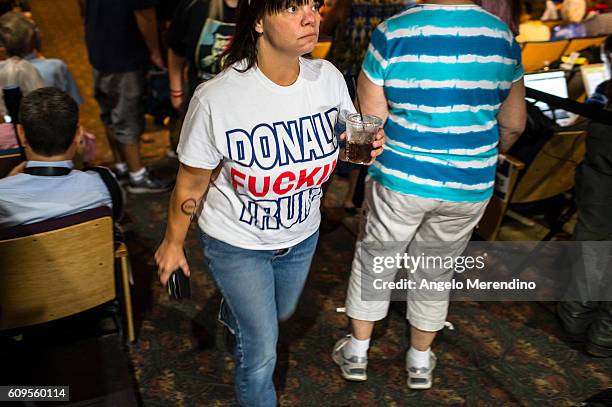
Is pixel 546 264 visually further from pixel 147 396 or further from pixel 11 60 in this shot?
pixel 11 60

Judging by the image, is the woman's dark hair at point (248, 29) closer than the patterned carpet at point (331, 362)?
Yes

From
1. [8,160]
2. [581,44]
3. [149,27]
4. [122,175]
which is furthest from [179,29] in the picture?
[581,44]

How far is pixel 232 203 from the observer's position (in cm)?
165

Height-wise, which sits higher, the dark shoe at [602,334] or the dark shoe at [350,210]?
the dark shoe at [602,334]

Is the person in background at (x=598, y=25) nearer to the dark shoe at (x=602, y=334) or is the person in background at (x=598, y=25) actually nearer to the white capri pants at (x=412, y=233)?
the dark shoe at (x=602, y=334)

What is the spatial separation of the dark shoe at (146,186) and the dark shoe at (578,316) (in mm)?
2549

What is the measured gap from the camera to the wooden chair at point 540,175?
2984 mm

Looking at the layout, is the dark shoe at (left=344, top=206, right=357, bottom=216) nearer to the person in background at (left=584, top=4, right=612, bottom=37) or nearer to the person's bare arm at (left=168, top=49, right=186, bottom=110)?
the person's bare arm at (left=168, top=49, right=186, bottom=110)

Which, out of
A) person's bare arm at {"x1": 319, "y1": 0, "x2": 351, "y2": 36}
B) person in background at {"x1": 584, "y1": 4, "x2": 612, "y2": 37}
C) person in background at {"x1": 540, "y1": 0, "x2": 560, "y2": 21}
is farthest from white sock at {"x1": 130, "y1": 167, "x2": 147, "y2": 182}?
person in background at {"x1": 540, "y1": 0, "x2": 560, "y2": 21}

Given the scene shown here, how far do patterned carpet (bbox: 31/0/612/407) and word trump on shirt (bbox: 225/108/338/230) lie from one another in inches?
38.9

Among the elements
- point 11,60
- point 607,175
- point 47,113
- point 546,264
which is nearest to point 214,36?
point 47,113

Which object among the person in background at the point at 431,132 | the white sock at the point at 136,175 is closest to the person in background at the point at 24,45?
the white sock at the point at 136,175

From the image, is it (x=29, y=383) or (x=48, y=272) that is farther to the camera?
(x=29, y=383)

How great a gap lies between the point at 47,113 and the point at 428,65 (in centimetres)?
142
